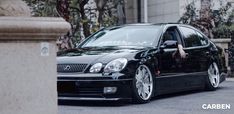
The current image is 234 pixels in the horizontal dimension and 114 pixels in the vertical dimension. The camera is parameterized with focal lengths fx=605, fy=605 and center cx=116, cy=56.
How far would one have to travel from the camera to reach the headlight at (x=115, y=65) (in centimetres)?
881

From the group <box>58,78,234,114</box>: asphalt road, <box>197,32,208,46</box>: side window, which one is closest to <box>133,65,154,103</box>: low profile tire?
<box>58,78,234,114</box>: asphalt road

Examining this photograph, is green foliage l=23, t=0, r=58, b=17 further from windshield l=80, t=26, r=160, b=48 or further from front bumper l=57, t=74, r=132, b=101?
front bumper l=57, t=74, r=132, b=101

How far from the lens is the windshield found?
10.1 m

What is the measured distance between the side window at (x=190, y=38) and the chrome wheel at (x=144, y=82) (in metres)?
1.76

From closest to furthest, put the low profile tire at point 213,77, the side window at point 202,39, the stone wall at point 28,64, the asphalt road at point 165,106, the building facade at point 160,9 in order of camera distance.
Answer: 1. the stone wall at point 28,64
2. the asphalt road at point 165,106
3. the low profile tire at point 213,77
4. the side window at point 202,39
5. the building facade at point 160,9

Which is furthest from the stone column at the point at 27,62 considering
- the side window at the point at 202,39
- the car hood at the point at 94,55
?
the side window at the point at 202,39

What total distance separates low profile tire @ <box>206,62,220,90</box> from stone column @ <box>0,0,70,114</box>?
296 inches

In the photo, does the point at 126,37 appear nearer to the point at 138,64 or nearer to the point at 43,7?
the point at 138,64

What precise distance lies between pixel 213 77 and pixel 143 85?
107 inches

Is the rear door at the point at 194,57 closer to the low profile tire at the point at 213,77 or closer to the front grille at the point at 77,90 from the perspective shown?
the low profile tire at the point at 213,77

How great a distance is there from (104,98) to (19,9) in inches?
194

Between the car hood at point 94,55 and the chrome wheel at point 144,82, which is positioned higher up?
the car hood at point 94,55

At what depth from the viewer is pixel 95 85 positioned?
346 inches

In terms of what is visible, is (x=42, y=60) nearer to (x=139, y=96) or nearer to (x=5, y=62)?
(x=5, y=62)
